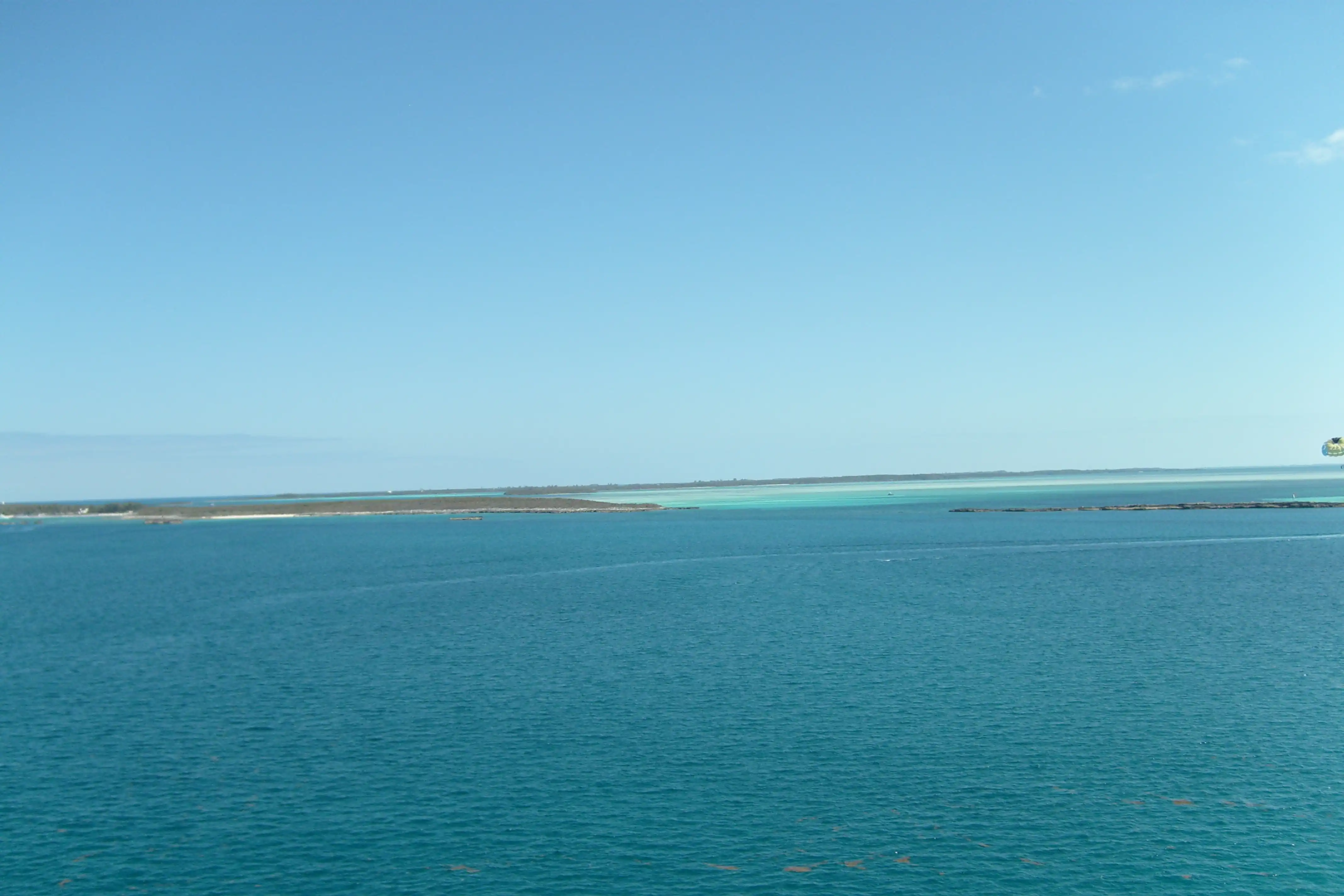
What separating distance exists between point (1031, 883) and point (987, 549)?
6984 centimetres

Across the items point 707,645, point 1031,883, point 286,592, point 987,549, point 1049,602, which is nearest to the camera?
point 1031,883

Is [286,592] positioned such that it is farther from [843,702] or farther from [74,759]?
[843,702]

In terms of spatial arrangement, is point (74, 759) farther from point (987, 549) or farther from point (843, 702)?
point (987, 549)

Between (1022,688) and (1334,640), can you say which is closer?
(1022,688)

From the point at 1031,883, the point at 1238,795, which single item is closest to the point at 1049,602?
the point at 1238,795

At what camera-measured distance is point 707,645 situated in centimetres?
4291

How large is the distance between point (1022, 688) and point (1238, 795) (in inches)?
406

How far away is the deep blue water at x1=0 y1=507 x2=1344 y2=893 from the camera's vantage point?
20531 mm

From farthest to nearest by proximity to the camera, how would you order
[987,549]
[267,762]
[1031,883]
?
[987,549], [267,762], [1031,883]

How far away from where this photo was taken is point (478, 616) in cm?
5294

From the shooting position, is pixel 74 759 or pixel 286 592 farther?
pixel 286 592

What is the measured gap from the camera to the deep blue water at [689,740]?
808 inches

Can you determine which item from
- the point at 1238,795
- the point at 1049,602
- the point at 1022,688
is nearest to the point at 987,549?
the point at 1049,602

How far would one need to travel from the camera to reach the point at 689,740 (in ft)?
93.4
